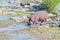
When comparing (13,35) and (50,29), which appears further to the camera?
(50,29)

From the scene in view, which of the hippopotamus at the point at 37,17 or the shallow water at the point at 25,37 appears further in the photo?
the hippopotamus at the point at 37,17

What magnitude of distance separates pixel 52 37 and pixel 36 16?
4473mm

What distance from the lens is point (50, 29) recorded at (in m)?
14.5

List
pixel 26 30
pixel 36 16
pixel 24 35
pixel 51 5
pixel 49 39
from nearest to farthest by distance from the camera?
1. pixel 49 39
2. pixel 24 35
3. pixel 26 30
4. pixel 36 16
5. pixel 51 5

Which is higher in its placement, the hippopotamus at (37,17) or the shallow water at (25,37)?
the hippopotamus at (37,17)

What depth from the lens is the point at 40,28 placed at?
14.5m

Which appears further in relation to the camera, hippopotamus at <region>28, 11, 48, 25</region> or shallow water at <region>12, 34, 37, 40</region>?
hippopotamus at <region>28, 11, 48, 25</region>

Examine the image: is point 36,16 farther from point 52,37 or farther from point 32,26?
point 52,37

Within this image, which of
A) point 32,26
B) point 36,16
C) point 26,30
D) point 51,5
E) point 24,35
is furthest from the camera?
point 51,5

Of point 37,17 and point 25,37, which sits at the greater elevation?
point 37,17

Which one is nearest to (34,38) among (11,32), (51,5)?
(11,32)

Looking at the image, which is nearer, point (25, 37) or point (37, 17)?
point (25, 37)

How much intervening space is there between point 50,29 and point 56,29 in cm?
38

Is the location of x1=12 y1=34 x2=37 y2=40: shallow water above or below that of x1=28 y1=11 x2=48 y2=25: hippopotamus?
below
